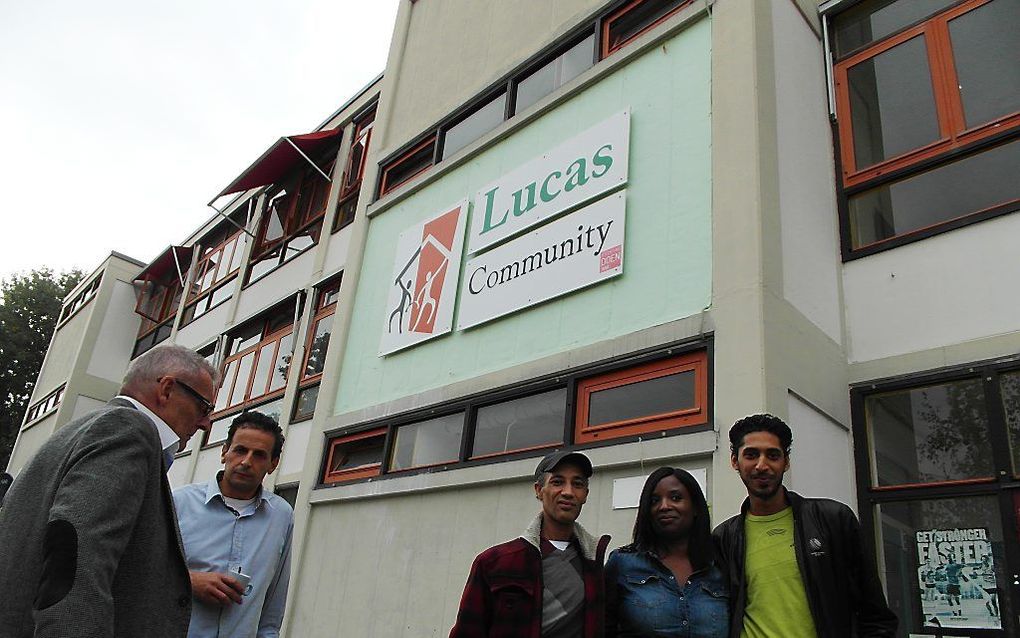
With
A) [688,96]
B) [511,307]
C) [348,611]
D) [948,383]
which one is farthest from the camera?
[348,611]

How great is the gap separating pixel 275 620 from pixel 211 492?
0.63 m

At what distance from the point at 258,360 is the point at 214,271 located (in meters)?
5.06

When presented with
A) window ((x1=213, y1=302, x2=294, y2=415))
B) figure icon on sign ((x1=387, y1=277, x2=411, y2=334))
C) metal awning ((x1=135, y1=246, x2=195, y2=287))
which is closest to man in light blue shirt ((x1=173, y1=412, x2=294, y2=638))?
figure icon on sign ((x1=387, y1=277, x2=411, y2=334))

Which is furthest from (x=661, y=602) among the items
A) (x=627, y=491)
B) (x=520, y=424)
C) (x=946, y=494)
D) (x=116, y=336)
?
(x=116, y=336)

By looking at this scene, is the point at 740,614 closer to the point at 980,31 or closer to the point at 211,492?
the point at 211,492

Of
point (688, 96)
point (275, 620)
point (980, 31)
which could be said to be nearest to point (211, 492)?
point (275, 620)

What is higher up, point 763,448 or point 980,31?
point 980,31

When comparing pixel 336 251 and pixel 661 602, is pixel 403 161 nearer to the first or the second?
pixel 336 251

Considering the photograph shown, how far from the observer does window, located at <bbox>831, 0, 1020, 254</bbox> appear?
5520 millimetres

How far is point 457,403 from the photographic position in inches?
299

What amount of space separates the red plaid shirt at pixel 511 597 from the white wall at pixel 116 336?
2095 cm

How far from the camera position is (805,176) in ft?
20.2

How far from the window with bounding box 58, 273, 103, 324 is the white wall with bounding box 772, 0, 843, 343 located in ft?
69.8

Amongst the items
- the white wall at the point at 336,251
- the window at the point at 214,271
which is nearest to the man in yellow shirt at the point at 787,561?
the white wall at the point at 336,251
